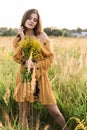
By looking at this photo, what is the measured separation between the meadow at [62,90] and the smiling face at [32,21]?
0.58 meters

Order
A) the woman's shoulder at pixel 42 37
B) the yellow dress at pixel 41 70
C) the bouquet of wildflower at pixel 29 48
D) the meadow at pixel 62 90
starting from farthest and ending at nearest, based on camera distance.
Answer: the meadow at pixel 62 90
the woman's shoulder at pixel 42 37
the yellow dress at pixel 41 70
the bouquet of wildflower at pixel 29 48

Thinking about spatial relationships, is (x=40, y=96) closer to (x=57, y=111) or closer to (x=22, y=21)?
(x=57, y=111)

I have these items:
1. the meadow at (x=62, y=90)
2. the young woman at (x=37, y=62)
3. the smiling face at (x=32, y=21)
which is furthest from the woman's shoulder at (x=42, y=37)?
the meadow at (x=62, y=90)

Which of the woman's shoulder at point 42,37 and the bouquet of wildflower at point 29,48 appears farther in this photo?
the woman's shoulder at point 42,37

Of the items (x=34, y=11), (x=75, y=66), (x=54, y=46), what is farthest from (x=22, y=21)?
(x=54, y=46)

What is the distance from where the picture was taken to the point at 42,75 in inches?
164

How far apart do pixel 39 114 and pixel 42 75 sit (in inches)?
25.6

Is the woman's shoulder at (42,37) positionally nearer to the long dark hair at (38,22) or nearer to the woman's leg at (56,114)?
the long dark hair at (38,22)

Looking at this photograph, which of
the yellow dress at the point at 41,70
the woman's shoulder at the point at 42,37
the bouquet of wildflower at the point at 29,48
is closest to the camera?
the bouquet of wildflower at the point at 29,48

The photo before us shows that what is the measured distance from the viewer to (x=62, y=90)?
16.7ft

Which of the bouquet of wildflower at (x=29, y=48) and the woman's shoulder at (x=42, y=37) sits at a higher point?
the woman's shoulder at (x=42, y=37)

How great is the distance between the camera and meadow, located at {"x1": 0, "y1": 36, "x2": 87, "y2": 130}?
460cm

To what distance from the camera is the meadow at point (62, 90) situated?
15.1ft

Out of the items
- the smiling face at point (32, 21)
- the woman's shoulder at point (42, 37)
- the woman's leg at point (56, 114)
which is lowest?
the woman's leg at point (56, 114)
